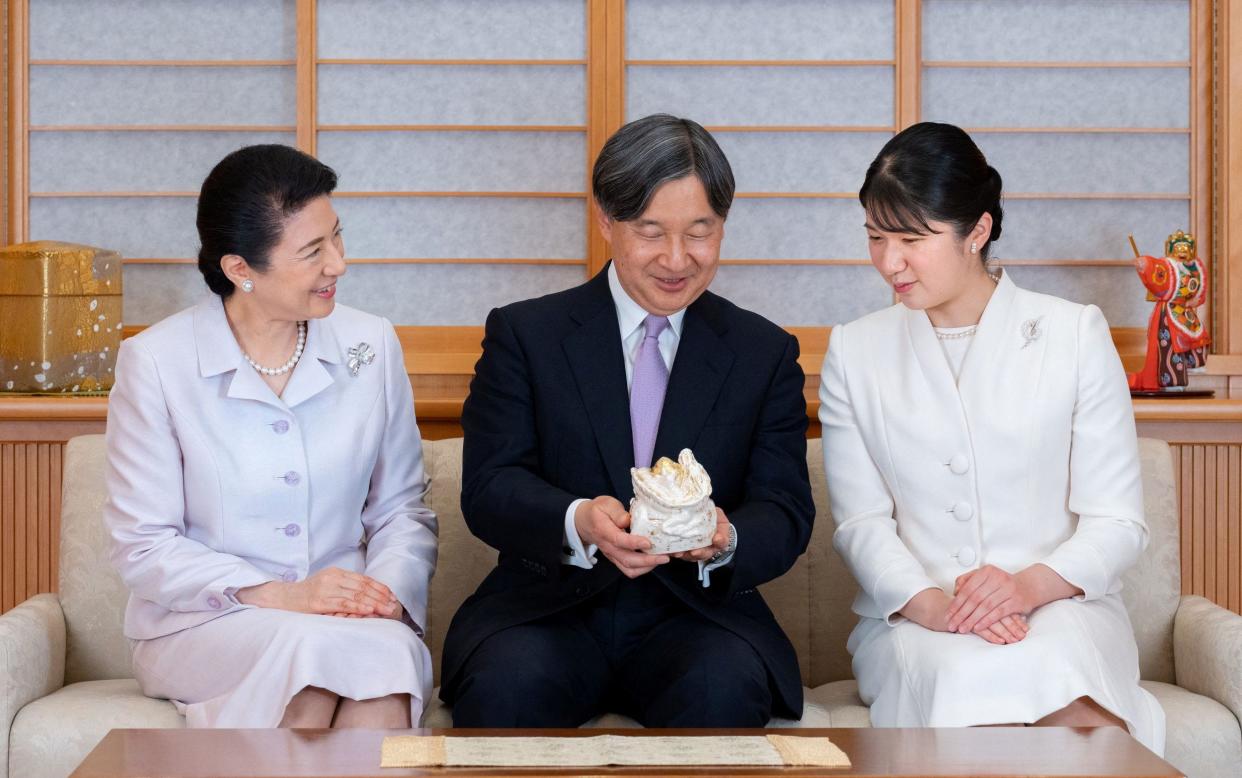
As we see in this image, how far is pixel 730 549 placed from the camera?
211cm

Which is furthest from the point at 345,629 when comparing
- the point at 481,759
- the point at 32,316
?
the point at 32,316

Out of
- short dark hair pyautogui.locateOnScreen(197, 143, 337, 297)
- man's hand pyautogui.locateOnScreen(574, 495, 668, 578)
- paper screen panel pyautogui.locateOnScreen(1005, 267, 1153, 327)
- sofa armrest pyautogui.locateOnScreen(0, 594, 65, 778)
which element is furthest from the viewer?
paper screen panel pyautogui.locateOnScreen(1005, 267, 1153, 327)

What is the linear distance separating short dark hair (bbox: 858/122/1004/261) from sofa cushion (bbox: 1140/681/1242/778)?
857mm

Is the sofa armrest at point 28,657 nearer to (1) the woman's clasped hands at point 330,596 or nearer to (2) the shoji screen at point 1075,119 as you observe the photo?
(1) the woman's clasped hands at point 330,596

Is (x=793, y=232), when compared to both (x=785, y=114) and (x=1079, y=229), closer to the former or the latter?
(x=785, y=114)

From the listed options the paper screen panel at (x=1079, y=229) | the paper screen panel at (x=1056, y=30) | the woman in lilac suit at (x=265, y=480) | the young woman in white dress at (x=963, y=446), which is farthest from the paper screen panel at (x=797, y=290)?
the woman in lilac suit at (x=265, y=480)

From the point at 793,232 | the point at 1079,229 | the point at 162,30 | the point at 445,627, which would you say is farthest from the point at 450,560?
the point at 1079,229

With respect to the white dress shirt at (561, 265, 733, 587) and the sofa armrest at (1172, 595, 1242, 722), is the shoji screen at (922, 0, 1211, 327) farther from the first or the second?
the white dress shirt at (561, 265, 733, 587)

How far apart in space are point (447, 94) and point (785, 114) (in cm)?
88

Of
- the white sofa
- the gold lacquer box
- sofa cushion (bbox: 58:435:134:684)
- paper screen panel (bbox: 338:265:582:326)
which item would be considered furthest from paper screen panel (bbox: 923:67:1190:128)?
sofa cushion (bbox: 58:435:134:684)

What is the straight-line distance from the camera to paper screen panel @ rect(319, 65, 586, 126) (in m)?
3.59

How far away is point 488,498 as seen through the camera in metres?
2.22

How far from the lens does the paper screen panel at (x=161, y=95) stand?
143 inches

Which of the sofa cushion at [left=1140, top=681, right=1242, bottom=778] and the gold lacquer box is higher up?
the gold lacquer box
